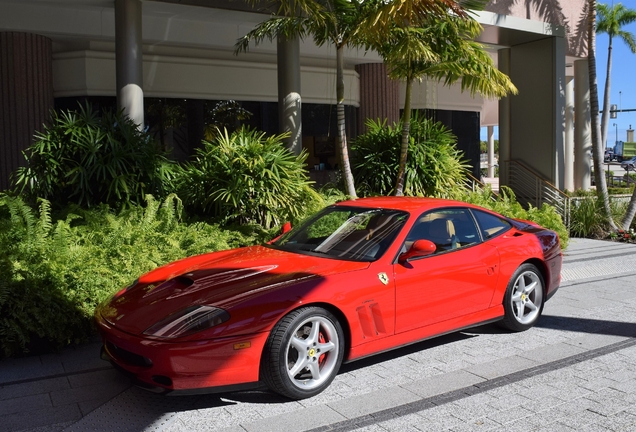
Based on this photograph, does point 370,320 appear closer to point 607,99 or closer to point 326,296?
point 326,296

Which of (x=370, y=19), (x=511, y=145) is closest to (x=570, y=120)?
(x=511, y=145)

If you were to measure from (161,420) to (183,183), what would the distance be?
597 centimetres

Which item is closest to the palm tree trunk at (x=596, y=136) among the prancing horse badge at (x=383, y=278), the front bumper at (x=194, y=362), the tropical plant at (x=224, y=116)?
the tropical plant at (x=224, y=116)

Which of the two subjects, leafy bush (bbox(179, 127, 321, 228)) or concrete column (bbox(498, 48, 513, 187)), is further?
concrete column (bbox(498, 48, 513, 187))

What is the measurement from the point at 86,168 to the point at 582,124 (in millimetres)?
14854

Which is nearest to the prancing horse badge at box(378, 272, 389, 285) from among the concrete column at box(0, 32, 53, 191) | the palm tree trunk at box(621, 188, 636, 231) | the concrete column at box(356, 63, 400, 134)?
the concrete column at box(0, 32, 53, 191)

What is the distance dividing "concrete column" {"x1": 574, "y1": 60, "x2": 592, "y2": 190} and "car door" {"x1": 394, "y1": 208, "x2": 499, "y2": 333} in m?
14.2

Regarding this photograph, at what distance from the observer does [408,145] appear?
11.9m

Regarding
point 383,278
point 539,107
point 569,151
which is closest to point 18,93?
point 383,278

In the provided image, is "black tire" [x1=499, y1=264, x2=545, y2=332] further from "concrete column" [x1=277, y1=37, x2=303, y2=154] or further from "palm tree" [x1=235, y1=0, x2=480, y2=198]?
"concrete column" [x1=277, y1=37, x2=303, y2=154]

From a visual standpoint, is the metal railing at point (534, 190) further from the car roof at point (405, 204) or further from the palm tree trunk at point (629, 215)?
the car roof at point (405, 204)

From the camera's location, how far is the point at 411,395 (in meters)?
4.54

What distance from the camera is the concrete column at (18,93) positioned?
12633 millimetres

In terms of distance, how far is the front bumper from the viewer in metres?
3.99
